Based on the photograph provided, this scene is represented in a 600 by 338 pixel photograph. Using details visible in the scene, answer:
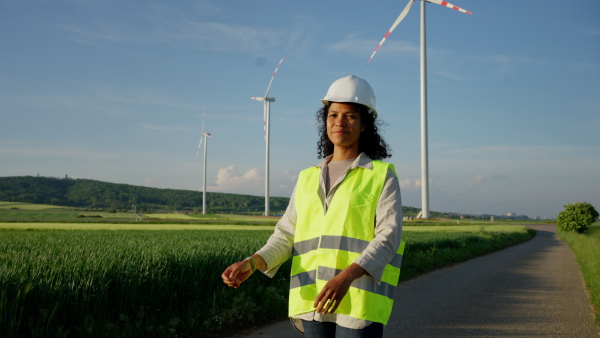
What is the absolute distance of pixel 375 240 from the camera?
2.52 meters

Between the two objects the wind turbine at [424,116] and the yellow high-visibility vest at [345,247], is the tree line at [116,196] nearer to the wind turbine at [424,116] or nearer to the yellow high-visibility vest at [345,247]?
the wind turbine at [424,116]

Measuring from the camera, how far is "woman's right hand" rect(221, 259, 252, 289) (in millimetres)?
2740

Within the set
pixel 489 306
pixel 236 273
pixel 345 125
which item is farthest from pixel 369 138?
pixel 489 306

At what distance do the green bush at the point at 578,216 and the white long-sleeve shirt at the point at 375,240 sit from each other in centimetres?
4593

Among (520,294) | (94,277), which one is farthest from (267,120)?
(94,277)

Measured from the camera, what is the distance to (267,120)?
62.5 metres

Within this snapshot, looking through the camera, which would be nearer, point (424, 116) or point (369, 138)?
point (369, 138)

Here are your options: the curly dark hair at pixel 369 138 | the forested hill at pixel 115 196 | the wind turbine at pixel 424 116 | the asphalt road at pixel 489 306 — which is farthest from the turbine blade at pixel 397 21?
the forested hill at pixel 115 196

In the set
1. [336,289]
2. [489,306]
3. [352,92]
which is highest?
[352,92]

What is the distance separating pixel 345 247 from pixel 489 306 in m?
7.85

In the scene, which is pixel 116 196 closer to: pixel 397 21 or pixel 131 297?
pixel 397 21

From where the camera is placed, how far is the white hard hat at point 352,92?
2.80 meters

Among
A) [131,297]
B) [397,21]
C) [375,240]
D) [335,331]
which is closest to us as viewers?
[375,240]

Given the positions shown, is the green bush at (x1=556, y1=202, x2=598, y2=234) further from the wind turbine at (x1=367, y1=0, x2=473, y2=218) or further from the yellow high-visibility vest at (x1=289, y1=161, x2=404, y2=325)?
the yellow high-visibility vest at (x1=289, y1=161, x2=404, y2=325)
